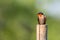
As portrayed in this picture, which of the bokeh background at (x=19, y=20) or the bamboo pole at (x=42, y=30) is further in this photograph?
the bokeh background at (x=19, y=20)

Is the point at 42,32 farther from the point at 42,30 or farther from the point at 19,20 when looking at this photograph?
the point at 19,20

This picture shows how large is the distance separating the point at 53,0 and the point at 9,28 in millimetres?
1670

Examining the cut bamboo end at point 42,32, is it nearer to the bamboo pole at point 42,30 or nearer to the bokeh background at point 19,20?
the bamboo pole at point 42,30

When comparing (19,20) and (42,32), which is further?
(19,20)

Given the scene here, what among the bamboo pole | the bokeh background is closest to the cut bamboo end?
the bamboo pole

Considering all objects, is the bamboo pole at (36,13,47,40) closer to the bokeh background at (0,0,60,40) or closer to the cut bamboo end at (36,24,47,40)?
the cut bamboo end at (36,24,47,40)

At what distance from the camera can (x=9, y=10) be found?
13.7 feet

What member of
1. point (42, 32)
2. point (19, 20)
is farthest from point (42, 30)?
point (19, 20)

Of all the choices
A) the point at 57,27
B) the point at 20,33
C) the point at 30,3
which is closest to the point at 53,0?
the point at 57,27

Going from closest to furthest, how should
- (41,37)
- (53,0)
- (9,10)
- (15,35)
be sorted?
(41,37)
(9,10)
(15,35)
(53,0)

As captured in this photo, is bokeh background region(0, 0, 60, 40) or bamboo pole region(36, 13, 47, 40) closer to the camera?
bamboo pole region(36, 13, 47, 40)

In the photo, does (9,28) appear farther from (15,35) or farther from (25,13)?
(25,13)

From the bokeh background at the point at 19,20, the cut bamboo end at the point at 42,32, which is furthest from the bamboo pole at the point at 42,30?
the bokeh background at the point at 19,20

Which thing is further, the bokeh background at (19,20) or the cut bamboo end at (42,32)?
the bokeh background at (19,20)
